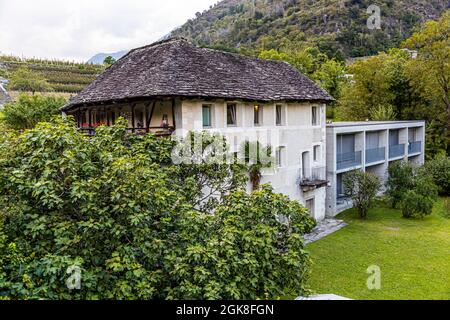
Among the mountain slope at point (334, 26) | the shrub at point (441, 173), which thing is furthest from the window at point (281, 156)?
the mountain slope at point (334, 26)

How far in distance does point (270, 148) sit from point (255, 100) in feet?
8.59

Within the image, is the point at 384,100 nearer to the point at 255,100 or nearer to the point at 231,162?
the point at 255,100

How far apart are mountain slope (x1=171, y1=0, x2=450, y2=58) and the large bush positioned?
70.4 m

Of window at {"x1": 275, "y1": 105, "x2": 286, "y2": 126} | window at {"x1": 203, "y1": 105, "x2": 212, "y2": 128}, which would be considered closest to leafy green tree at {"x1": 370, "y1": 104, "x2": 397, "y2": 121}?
window at {"x1": 275, "y1": 105, "x2": 286, "y2": 126}

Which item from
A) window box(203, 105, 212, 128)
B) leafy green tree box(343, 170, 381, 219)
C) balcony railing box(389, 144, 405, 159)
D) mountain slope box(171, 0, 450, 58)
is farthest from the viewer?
mountain slope box(171, 0, 450, 58)

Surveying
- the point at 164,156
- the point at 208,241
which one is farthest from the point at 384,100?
the point at 208,241

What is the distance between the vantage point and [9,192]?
9.65 meters

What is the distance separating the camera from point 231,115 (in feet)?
63.9

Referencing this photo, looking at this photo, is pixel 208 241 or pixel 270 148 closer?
pixel 208 241

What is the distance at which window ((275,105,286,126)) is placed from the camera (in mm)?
22300

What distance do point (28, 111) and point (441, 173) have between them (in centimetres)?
3427

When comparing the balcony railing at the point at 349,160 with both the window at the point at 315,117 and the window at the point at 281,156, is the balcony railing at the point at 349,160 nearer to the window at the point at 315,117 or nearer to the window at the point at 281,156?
the window at the point at 315,117

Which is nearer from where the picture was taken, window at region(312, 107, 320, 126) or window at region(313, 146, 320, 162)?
window at region(312, 107, 320, 126)

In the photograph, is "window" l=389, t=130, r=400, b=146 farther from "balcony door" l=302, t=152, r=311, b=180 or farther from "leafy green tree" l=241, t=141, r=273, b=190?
"leafy green tree" l=241, t=141, r=273, b=190
